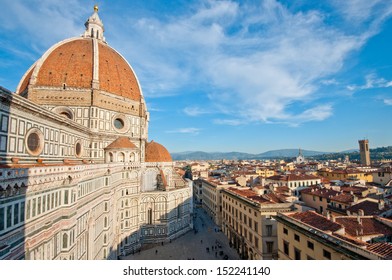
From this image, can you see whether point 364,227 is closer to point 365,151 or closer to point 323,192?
point 323,192

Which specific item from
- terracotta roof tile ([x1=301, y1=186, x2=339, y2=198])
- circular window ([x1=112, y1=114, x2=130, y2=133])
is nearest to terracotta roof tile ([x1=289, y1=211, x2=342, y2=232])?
terracotta roof tile ([x1=301, y1=186, x2=339, y2=198])

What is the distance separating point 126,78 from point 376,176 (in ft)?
159

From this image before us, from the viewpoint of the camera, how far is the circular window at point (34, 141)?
13.9 m

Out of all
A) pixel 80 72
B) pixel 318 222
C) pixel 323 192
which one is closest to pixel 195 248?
pixel 323 192

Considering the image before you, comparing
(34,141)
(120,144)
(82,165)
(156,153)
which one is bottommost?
(82,165)

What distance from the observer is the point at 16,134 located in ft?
41.0

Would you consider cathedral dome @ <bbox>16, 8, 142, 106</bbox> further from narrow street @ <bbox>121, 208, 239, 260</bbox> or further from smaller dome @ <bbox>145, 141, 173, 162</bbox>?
narrow street @ <bbox>121, 208, 239, 260</bbox>

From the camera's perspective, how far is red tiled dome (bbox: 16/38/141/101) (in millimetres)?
29797

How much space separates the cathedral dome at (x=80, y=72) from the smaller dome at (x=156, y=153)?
7484mm

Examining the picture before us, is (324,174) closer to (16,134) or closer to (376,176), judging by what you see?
(376,176)

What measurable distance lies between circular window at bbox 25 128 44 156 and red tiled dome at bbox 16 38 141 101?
54.5 feet

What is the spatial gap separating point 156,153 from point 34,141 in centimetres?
2188

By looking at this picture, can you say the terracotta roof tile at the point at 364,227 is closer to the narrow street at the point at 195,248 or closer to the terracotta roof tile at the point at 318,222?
the terracotta roof tile at the point at 318,222

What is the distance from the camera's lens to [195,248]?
29.6m
